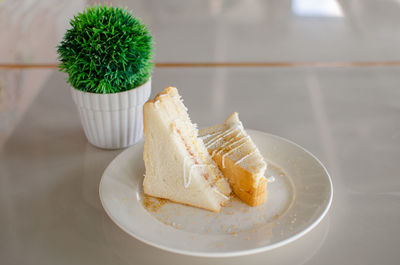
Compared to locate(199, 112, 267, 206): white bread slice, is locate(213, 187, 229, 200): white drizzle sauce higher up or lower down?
lower down

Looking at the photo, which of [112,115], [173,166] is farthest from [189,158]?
[112,115]

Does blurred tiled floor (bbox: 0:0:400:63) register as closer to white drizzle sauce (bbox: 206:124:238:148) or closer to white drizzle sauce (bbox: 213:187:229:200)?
white drizzle sauce (bbox: 206:124:238:148)

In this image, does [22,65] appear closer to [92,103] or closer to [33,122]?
[33,122]

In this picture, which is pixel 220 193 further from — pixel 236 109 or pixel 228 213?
pixel 236 109

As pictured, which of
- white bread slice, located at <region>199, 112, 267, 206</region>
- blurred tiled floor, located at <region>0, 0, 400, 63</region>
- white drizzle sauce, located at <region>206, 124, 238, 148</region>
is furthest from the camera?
blurred tiled floor, located at <region>0, 0, 400, 63</region>

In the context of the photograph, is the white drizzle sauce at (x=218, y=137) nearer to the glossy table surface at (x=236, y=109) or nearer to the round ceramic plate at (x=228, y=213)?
the round ceramic plate at (x=228, y=213)

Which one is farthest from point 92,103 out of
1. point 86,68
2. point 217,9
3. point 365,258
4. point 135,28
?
point 217,9

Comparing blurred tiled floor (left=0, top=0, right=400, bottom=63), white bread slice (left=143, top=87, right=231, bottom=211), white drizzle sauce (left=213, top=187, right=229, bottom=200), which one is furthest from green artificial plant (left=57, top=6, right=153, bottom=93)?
blurred tiled floor (left=0, top=0, right=400, bottom=63)

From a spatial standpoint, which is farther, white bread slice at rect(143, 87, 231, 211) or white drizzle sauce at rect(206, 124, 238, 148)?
white drizzle sauce at rect(206, 124, 238, 148)
